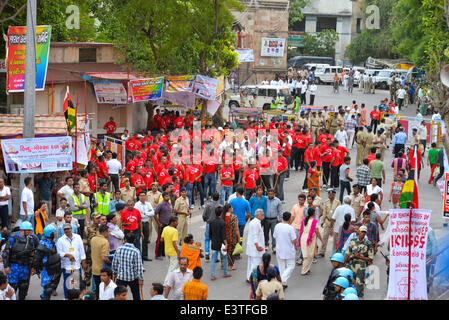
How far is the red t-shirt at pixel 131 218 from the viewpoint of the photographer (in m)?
13.2

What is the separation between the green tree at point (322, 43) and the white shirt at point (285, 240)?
4994cm

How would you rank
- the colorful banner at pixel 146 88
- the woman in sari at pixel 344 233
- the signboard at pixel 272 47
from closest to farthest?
1. the woman in sari at pixel 344 233
2. the colorful banner at pixel 146 88
3. the signboard at pixel 272 47

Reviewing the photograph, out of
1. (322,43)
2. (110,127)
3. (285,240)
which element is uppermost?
(322,43)

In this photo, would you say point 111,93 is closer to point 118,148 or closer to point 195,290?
point 118,148

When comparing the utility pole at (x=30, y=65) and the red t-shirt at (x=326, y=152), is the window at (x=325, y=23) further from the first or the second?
the utility pole at (x=30, y=65)

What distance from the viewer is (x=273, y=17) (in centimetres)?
4938

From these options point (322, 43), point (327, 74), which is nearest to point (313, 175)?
point (327, 74)

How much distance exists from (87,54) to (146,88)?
379 cm

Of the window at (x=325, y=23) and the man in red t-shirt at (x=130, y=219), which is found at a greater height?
the window at (x=325, y=23)

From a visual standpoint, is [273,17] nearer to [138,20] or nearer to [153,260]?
[138,20]

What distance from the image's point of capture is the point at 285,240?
41.4ft

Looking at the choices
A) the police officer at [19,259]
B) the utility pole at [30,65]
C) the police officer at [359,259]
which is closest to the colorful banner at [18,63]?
the utility pole at [30,65]

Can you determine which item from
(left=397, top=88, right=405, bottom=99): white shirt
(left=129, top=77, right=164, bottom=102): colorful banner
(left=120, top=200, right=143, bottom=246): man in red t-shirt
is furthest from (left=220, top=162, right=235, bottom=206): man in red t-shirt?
(left=397, top=88, right=405, bottom=99): white shirt

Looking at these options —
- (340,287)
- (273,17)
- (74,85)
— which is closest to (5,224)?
(340,287)
